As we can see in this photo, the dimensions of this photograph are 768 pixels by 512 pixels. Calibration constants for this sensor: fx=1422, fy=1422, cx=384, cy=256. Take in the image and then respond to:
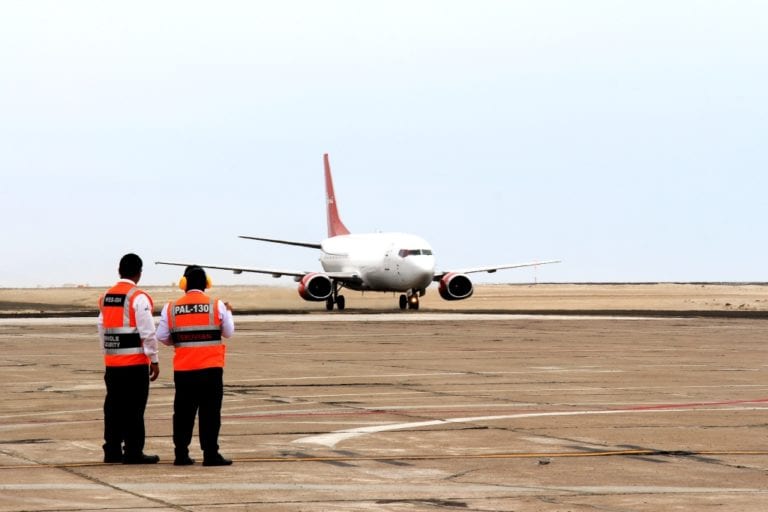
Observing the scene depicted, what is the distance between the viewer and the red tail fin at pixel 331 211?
8400cm

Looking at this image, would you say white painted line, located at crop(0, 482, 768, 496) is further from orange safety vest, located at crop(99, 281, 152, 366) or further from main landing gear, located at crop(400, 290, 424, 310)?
main landing gear, located at crop(400, 290, 424, 310)

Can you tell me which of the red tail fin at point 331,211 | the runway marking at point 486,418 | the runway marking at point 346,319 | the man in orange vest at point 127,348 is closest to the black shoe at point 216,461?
the man in orange vest at point 127,348

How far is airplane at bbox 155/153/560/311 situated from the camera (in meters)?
66.6

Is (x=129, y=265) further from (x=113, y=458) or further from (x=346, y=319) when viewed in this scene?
(x=346, y=319)

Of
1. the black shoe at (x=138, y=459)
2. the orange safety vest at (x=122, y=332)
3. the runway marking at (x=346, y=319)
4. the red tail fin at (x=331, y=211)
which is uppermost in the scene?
the red tail fin at (x=331, y=211)

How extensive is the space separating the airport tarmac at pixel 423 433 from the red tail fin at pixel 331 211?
51.5 meters

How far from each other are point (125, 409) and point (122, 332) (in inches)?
29.7

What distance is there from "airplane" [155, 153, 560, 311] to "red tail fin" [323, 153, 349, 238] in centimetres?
679

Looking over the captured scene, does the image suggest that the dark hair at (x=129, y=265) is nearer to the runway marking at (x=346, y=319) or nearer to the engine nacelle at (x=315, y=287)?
the runway marking at (x=346, y=319)

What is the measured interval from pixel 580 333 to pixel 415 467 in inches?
1145

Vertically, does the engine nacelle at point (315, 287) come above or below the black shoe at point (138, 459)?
above

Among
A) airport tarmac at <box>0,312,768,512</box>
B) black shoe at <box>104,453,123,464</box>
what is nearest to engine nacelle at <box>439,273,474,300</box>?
airport tarmac at <box>0,312,768,512</box>

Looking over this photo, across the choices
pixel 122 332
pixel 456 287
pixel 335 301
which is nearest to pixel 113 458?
pixel 122 332

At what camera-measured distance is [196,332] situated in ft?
44.6
